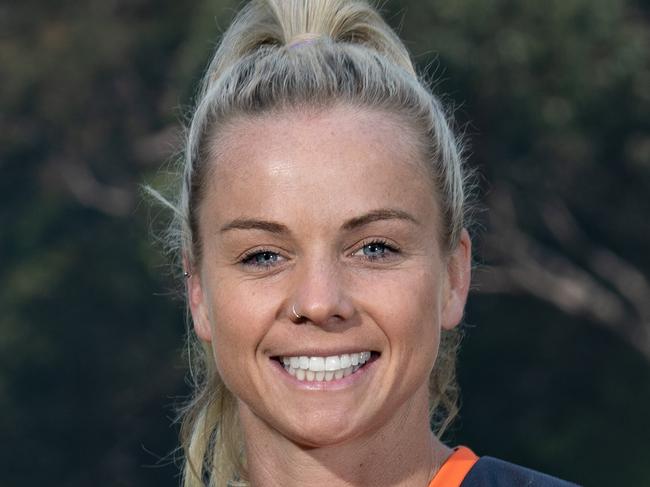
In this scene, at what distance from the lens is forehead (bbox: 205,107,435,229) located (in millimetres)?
2744

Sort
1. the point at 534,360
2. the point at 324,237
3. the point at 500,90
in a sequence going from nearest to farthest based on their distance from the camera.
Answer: the point at 324,237, the point at 500,90, the point at 534,360

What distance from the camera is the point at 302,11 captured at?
304 centimetres

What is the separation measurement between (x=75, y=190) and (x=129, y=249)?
1.56 m

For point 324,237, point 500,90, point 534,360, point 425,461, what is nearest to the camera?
point 324,237

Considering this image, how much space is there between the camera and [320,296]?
8.76 ft

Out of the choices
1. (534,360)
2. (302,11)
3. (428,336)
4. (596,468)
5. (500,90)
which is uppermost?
(500,90)

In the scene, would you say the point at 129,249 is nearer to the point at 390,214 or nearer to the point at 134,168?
the point at 134,168

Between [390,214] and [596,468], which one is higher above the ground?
[596,468]

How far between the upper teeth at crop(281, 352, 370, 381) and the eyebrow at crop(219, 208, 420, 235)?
0.24 meters

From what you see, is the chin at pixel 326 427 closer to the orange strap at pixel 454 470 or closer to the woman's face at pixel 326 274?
the woman's face at pixel 326 274

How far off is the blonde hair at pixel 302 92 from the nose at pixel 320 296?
1.04 feet

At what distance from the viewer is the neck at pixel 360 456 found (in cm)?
287

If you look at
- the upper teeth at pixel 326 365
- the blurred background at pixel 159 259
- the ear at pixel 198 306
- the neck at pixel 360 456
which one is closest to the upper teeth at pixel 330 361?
the upper teeth at pixel 326 365

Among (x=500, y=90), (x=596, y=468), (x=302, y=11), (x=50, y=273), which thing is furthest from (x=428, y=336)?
(x=50, y=273)
